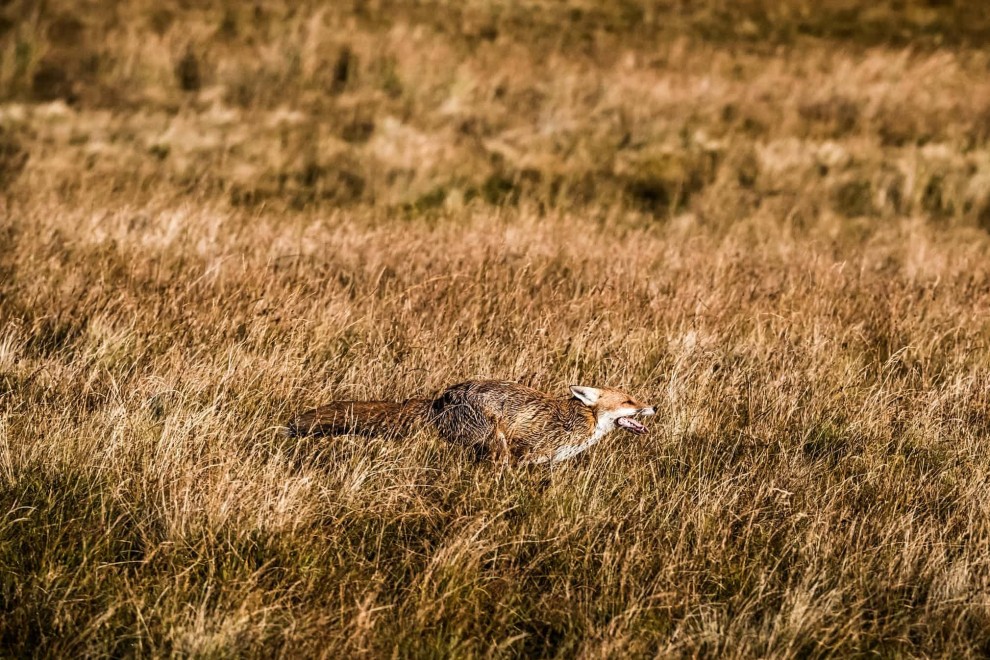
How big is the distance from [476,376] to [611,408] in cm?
88

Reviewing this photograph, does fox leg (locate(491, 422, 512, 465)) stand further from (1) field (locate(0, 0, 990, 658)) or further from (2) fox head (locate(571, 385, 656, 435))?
(2) fox head (locate(571, 385, 656, 435))

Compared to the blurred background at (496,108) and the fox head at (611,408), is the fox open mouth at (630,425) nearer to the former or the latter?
the fox head at (611,408)

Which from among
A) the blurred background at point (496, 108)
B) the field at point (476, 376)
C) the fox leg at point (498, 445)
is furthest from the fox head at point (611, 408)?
the blurred background at point (496, 108)

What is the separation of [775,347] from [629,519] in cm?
233

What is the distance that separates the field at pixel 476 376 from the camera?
2.97 meters

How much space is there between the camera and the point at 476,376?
4.75 metres

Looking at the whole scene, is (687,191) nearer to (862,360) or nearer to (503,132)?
(503,132)

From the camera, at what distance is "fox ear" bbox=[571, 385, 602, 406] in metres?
3.99

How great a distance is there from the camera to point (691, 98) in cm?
1479

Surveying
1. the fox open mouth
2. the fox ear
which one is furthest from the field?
the fox ear

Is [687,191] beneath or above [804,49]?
beneath

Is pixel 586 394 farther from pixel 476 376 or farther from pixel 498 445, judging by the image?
pixel 476 376

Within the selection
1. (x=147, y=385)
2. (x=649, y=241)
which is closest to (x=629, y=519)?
(x=147, y=385)

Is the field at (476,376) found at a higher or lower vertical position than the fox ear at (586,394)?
lower
